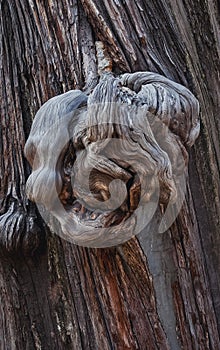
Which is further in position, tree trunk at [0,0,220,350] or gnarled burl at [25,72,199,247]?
tree trunk at [0,0,220,350]

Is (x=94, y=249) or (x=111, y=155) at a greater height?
(x=111, y=155)

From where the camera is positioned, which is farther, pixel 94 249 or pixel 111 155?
pixel 94 249

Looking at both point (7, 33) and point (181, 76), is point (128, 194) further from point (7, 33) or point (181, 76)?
point (7, 33)

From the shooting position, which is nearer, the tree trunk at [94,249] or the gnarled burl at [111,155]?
the gnarled burl at [111,155]

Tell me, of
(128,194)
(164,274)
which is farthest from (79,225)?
(164,274)
